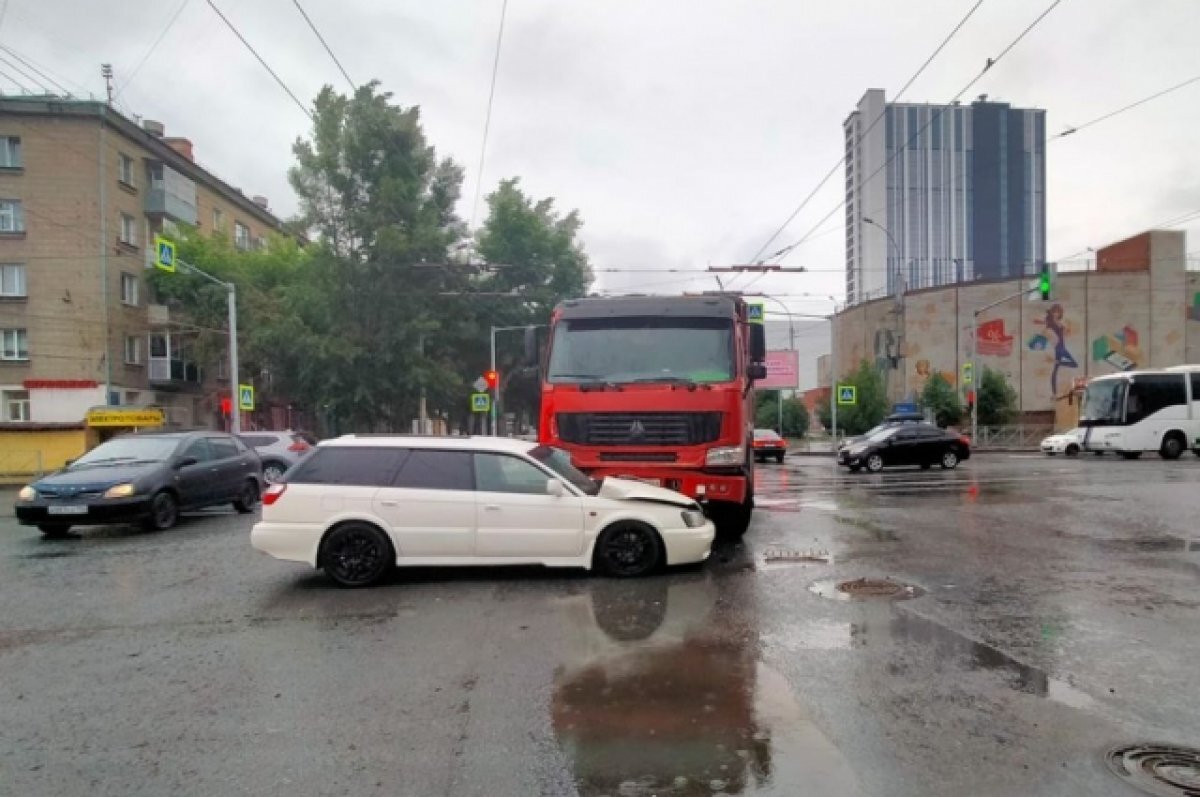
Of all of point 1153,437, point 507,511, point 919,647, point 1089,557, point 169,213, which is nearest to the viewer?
point 919,647

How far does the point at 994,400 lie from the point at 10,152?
47905 millimetres

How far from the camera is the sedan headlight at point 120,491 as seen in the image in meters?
12.0

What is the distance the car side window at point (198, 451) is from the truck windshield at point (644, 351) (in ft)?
22.8

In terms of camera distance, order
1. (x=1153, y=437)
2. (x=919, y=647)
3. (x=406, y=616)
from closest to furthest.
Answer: (x=919, y=647), (x=406, y=616), (x=1153, y=437)

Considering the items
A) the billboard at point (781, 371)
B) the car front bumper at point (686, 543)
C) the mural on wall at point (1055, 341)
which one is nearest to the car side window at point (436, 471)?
the car front bumper at point (686, 543)

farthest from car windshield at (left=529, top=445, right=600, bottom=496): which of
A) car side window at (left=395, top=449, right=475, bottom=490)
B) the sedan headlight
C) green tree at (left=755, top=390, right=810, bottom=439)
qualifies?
green tree at (left=755, top=390, right=810, bottom=439)

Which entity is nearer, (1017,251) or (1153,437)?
(1153,437)

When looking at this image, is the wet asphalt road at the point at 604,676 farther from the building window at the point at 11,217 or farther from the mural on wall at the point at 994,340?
the mural on wall at the point at 994,340

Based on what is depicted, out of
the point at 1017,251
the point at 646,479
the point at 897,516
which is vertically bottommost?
the point at 897,516

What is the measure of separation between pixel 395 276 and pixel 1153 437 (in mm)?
29116

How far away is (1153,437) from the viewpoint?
93.5ft

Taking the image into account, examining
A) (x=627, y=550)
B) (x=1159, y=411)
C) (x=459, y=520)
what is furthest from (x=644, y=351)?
(x=1159, y=411)

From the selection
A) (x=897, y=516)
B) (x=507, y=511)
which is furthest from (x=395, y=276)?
(x=507, y=511)

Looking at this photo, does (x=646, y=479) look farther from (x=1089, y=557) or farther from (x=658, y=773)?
(x=658, y=773)
